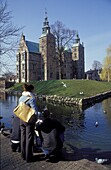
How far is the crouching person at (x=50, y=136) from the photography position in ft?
17.8

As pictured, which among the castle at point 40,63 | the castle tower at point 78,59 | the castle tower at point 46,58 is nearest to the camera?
the castle tower at point 46,58

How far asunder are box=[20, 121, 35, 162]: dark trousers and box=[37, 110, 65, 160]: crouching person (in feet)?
1.11

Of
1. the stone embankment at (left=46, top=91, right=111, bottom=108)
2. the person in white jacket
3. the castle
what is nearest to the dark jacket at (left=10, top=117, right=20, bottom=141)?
the person in white jacket

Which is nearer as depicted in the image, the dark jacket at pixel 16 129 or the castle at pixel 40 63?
the dark jacket at pixel 16 129

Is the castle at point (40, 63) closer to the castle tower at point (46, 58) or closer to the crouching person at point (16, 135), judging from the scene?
the castle tower at point (46, 58)

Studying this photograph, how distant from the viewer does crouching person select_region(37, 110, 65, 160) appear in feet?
17.8

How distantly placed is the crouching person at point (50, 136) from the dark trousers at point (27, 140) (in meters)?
0.34

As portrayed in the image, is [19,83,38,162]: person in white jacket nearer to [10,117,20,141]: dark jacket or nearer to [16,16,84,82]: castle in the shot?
[10,117,20,141]: dark jacket

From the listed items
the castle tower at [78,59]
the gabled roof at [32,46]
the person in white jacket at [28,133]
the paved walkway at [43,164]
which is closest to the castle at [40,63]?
the gabled roof at [32,46]

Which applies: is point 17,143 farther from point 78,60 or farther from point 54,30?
point 78,60

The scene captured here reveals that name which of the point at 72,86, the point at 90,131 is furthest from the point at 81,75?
the point at 90,131

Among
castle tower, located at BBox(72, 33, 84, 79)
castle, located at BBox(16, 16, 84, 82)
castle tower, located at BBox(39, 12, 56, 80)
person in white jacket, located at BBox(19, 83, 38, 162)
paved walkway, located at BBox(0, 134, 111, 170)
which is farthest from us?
castle tower, located at BBox(72, 33, 84, 79)

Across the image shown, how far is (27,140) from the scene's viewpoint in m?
5.42

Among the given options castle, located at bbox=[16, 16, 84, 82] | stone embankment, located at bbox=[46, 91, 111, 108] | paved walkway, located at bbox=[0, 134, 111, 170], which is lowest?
stone embankment, located at bbox=[46, 91, 111, 108]
